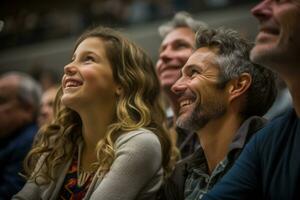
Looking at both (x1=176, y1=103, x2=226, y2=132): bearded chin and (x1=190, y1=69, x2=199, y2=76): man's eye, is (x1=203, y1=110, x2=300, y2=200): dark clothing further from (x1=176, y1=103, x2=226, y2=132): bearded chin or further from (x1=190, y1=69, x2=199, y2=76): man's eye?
(x1=190, y1=69, x2=199, y2=76): man's eye

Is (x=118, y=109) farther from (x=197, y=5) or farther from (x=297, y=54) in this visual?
(x=197, y=5)

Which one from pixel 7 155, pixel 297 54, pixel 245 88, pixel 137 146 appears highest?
pixel 297 54

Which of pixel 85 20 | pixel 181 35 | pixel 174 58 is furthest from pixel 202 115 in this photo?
pixel 85 20

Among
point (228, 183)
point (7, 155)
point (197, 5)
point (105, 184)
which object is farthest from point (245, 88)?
point (197, 5)

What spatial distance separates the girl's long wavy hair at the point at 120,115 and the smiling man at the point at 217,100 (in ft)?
0.49

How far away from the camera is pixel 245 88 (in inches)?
63.0

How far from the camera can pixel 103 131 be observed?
67.4 inches

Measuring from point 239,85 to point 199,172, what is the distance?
0.33m

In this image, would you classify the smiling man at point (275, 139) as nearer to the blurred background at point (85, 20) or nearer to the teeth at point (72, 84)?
the teeth at point (72, 84)

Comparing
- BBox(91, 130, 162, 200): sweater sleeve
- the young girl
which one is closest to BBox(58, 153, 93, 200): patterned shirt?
the young girl

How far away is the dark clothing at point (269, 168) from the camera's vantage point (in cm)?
117

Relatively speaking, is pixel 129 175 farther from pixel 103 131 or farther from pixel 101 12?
pixel 101 12

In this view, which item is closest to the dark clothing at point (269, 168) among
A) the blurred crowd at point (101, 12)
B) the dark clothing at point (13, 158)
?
the dark clothing at point (13, 158)

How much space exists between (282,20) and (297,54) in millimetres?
98
